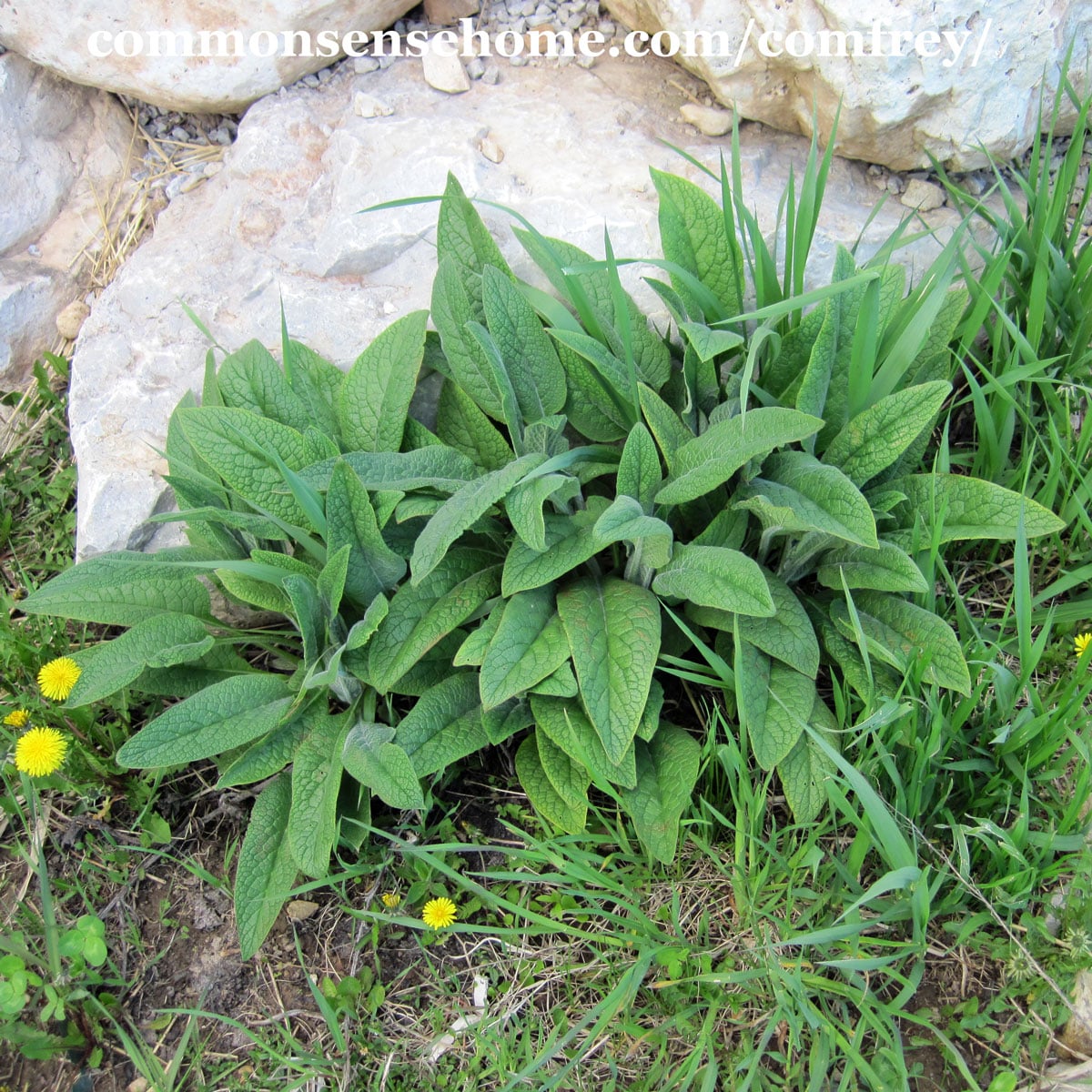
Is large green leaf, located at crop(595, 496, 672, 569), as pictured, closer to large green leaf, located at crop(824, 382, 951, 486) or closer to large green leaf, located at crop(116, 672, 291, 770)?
large green leaf, located at crop(824, 382, 951, 486)

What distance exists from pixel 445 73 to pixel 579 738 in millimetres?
1745

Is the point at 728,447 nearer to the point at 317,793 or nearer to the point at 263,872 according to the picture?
the point at 317,793

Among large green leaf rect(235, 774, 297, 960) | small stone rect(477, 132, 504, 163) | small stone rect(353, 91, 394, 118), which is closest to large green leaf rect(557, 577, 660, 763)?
large green leaf rect(235, 774, 297, 960)

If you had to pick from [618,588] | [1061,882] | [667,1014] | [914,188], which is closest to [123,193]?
[618,588]

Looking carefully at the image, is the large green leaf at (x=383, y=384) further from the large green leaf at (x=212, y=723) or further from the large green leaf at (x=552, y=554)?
the large green leaf at (x=212, y=723)

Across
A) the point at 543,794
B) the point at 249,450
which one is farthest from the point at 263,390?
the point at 543,794

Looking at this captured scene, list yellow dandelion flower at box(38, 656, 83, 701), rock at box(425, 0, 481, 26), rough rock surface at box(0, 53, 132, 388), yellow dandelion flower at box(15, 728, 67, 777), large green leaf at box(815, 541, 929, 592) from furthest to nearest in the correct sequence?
1. rough rock surface at box(0, 53, 132, 388)
2. rock at box(425, 0, 481, 26)
3. yellow dandelion flower at box(38, 656, 83, 701)
4. yellow dandelion flower at box(15, 728, 67, 777)
5. large green leaf at box(815, 541, 929, 592)

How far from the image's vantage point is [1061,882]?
166cm

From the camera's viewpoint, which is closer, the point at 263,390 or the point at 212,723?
the point at 212,723

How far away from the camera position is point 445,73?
2.45 m

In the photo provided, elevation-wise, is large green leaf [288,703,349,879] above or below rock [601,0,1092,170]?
below

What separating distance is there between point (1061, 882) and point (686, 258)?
55.2 inches

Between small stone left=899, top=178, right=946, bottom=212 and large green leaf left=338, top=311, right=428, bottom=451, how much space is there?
1.24 metres

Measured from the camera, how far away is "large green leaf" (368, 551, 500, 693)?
1801mm
